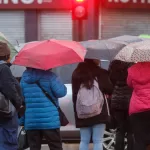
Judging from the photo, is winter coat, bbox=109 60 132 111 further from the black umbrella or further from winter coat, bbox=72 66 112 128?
winter coat, bbox=72 66 112 128

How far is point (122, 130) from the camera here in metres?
7.52

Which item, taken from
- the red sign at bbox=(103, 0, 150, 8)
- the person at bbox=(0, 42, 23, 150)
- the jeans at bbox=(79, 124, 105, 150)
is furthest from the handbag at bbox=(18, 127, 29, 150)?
the red sign at bbox=(103, 0, 150, 8)

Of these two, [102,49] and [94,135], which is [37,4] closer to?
[102,49]

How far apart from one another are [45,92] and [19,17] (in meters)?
10.2

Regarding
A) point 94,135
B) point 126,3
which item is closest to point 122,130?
point 94,135

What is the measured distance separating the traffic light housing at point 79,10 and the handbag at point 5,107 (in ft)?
21.4

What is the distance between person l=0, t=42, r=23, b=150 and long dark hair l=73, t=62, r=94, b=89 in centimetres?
108

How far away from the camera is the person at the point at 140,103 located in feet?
21.2

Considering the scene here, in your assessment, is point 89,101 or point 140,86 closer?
point 140,86

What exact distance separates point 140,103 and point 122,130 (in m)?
1.13

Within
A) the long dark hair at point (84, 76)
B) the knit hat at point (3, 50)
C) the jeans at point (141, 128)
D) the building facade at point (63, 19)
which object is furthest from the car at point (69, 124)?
the building facade at point (63, 19)

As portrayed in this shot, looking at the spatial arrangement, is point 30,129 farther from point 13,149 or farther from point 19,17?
point 19,17

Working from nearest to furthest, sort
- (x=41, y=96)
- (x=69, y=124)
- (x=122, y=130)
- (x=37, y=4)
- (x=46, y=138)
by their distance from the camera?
(x=41, y=96) → (x=46, y=138) → (x=122, y=130) → (x=69, y=124) → (x=37, y=4)

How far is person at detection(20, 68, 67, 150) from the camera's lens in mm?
6582
